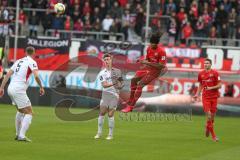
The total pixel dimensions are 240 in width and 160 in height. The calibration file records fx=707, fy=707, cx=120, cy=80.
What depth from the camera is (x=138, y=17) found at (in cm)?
3775

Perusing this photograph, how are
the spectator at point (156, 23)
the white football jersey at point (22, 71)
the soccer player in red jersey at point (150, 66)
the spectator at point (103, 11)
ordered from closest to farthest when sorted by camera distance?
the white football jersey at point (22, 71) → the soccer player in red jersey at point (150, 66) → the spectator at point (156, 23) → the spectator at point (103, 11)

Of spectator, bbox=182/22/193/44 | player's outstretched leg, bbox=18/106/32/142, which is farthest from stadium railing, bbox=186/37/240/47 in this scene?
player's outstretched leg, bbox=18/106/32/142

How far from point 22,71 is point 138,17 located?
1986 cm

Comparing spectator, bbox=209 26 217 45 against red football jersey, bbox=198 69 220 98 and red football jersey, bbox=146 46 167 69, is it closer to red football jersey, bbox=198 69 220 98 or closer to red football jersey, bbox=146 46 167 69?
red football jersey, bbox=198 69 220 98

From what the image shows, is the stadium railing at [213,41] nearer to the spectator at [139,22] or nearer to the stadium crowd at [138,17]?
the stadium crowd at [138,17]

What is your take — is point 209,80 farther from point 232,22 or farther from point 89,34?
point 89,34

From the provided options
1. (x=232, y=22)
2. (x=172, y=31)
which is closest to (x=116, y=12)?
(x=172, y=31)

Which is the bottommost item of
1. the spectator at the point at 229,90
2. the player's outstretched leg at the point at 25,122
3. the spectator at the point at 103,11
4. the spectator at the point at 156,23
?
the spectator at the point at 229,90

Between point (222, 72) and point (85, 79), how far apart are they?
6.66 metres

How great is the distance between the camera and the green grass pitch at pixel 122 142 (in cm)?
1666

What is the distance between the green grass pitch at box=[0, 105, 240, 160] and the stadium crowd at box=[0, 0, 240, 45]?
10.2 metres

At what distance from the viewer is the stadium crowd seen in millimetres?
37500

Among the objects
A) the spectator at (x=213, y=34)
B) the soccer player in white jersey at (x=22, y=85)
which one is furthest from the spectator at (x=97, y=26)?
the soccer player in white jersey at (x=22, y=85)

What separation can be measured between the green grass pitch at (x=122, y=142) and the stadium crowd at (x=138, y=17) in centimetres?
1024
